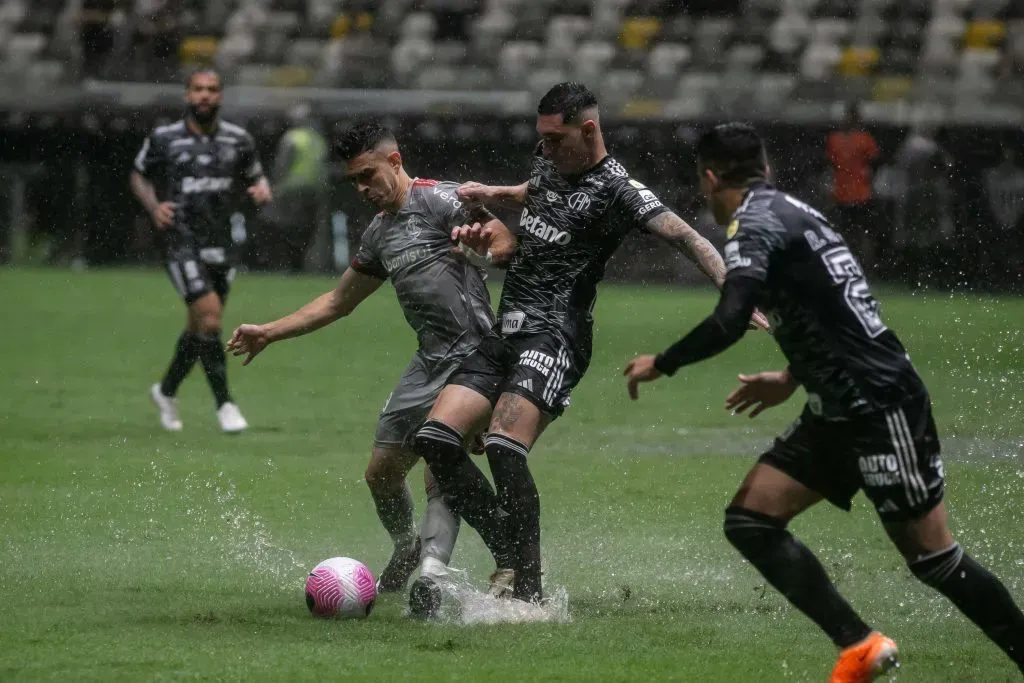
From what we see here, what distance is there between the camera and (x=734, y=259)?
4719mm

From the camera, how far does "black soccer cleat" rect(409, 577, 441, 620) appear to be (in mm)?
6012

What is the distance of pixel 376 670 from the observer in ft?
17.0

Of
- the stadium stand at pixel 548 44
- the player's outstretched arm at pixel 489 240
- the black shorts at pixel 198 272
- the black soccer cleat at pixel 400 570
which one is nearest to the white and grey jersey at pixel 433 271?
the player's outstretched arm at pixel 489 240

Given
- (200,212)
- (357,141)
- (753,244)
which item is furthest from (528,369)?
(200,212)

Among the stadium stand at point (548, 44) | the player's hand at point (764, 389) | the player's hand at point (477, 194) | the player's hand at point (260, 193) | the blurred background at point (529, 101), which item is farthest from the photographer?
the stadium stand at point (548, 44)

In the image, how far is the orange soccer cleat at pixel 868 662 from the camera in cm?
475

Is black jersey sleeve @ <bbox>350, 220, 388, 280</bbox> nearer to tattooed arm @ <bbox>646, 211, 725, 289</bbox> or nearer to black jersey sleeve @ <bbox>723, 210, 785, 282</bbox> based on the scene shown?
tattooed arm @ <bbox>646, 211, 725, 289</bbox>

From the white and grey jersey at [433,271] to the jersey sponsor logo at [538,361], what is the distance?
0.49 meters

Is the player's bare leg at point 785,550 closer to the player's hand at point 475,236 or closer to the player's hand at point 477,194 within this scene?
the player's hand at point 475,236

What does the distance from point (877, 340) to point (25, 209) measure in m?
20.3

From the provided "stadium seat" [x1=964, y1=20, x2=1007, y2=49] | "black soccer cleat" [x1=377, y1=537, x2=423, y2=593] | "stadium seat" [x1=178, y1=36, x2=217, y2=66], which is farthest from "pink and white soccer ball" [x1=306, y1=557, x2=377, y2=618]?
"stadium seat" [x1=964, y1=20, x2=1007, y2=49]

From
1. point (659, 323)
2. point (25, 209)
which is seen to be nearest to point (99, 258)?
point (25, 209)

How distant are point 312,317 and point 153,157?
5583 millimetres

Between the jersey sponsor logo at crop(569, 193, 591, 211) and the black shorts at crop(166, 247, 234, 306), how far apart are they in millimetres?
5468
